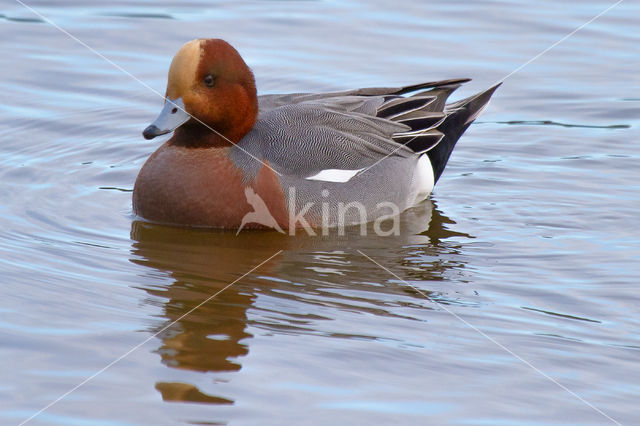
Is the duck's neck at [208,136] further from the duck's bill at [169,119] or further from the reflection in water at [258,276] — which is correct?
the reflection in water at [258,276]

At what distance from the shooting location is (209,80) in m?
6.62

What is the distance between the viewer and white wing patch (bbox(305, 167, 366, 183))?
6.93 m

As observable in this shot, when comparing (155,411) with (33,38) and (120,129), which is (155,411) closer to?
(120,129)

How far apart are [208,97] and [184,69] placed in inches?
9.9

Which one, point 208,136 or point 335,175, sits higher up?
point 208,136

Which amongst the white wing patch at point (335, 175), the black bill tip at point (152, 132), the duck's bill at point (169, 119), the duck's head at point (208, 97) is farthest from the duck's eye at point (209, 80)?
the white wing patch at point (335, 175)

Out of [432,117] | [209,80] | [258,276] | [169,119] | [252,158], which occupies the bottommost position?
[258,276]

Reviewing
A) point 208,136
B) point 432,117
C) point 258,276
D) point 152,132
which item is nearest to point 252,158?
point 208,136

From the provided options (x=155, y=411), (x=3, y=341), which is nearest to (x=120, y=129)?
(x=3, y=341)

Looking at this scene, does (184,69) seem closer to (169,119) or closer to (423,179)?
(169,119)

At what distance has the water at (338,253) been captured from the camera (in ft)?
15.3

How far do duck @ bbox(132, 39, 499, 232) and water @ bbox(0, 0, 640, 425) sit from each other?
0.20 metres

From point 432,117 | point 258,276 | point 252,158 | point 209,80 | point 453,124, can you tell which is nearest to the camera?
point 258,276

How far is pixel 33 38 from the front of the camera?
10.1 meters
